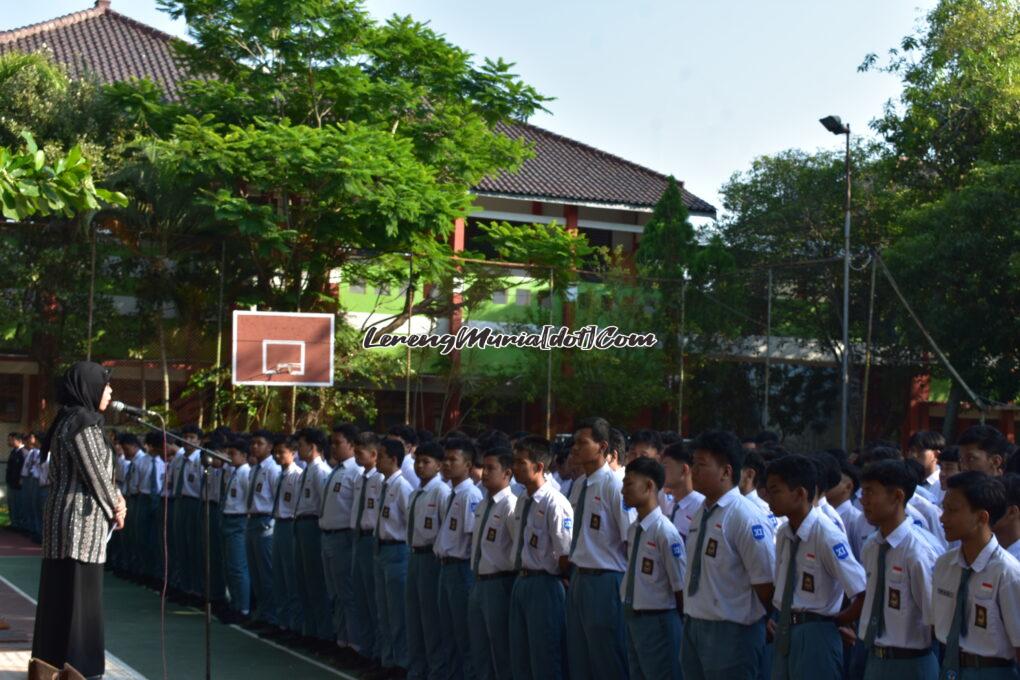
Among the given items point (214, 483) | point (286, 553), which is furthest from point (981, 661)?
point (214, 483)

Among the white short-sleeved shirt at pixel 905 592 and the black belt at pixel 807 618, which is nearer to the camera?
the white short-sleeved shirt at pixel 905 592

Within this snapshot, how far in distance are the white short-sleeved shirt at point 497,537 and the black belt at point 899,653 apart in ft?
9.31

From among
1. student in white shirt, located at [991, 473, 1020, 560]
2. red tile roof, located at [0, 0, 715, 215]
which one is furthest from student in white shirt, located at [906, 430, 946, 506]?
red tile roof, located at [0, 0, 715, 215]

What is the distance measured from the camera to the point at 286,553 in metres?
11.2

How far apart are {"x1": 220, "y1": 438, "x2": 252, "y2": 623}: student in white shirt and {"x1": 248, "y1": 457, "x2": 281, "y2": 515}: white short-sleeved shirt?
380mm

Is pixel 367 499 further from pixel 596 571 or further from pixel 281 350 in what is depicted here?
pixel 281 350

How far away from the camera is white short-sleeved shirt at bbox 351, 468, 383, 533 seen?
32.2 ft

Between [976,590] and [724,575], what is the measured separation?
4.66ft

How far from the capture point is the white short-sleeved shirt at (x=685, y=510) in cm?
755

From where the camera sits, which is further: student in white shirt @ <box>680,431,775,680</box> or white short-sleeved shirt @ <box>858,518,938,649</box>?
student in white shirt @ <box>680,431,775,680</box>

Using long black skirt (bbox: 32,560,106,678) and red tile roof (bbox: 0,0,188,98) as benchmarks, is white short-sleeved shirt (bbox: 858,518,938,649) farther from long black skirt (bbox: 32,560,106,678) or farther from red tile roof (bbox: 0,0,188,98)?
red tile roof (bbox: 0,0,188,98)

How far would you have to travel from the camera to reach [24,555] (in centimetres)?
1812

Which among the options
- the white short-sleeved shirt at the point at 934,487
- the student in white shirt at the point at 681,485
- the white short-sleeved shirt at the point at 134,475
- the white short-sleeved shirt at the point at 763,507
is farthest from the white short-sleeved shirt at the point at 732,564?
the white short-sleeved shirt at the point at 134,475

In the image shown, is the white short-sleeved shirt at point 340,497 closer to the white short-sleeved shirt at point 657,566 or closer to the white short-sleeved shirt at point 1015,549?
the white short-sleeved shirt at point 657,566
